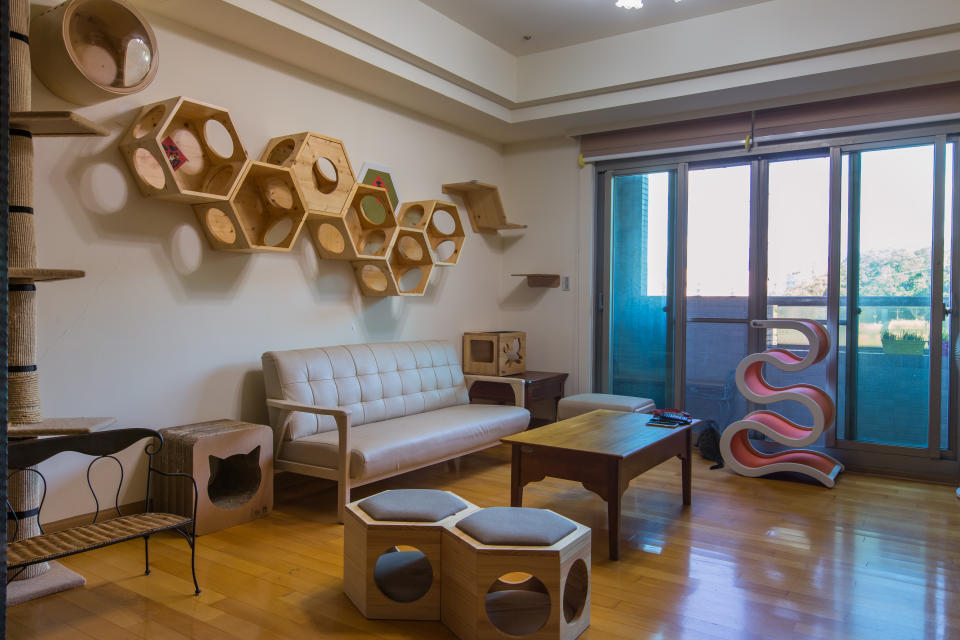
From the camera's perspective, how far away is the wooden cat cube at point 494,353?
16.8ft

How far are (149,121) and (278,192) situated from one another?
2.64 feet

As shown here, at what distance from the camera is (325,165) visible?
4.14 m

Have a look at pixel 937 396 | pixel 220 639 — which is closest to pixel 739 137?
pixel 937 396

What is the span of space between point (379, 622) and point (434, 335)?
3044mm

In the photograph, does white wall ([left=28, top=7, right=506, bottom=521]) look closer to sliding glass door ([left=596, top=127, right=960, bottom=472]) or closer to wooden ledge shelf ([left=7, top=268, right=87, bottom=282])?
wooden ledge shelf ([left=7, top=268, right=87, bottom=282])

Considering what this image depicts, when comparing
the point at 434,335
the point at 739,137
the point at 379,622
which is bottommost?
the point at 379,622

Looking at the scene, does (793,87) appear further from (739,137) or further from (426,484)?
(426,484)

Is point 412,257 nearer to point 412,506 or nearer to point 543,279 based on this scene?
point 543,279

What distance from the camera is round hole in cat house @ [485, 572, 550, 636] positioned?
2.23 m

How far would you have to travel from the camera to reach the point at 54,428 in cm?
230

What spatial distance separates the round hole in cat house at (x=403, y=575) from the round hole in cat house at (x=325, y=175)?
2.30 m

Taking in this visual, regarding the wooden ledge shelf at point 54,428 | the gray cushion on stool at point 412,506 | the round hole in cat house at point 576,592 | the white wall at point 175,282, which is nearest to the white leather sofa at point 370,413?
the white wall at point 175,282

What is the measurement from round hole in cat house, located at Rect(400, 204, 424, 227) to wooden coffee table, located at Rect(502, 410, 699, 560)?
6.69 ft

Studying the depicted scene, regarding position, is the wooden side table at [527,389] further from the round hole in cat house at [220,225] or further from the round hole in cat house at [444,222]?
the round hole in cat house at [220,225]
